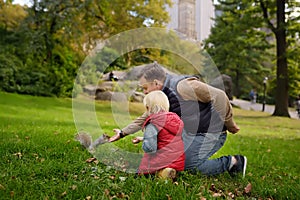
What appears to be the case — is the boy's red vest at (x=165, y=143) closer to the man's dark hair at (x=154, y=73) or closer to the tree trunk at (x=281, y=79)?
the man's dark hair at (x=154, y=73)

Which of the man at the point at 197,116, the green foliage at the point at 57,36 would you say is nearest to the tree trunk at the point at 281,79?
the green foliage at the point at 57,36

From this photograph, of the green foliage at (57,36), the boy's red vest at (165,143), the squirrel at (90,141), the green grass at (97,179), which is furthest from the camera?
the green foliage at (57,36)

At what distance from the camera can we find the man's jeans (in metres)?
3.92

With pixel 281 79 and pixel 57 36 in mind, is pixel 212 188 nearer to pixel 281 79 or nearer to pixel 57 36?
pixel 281 79

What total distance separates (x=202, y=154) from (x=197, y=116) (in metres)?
0.43

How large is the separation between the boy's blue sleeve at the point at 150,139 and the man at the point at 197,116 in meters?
0.31

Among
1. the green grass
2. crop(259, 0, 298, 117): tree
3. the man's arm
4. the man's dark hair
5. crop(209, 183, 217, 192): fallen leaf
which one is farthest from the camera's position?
crop(259, 0, 298, 117): tree

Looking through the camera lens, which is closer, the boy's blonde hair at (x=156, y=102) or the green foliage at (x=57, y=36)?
the boy's blonde hair at (x=156, y=102)

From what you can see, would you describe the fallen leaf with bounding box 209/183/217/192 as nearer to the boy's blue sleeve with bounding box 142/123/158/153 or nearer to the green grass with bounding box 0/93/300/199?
the green grass with bounding box 0/93/300/199

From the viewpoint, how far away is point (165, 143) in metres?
3.53

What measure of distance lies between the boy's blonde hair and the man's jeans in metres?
0.54

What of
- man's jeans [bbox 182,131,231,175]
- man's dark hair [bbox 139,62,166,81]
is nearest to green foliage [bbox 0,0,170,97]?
man's dark hair [bbox 139,62,166,81]

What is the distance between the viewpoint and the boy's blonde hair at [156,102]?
3.56 meters

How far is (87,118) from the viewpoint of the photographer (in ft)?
A: 13.8
